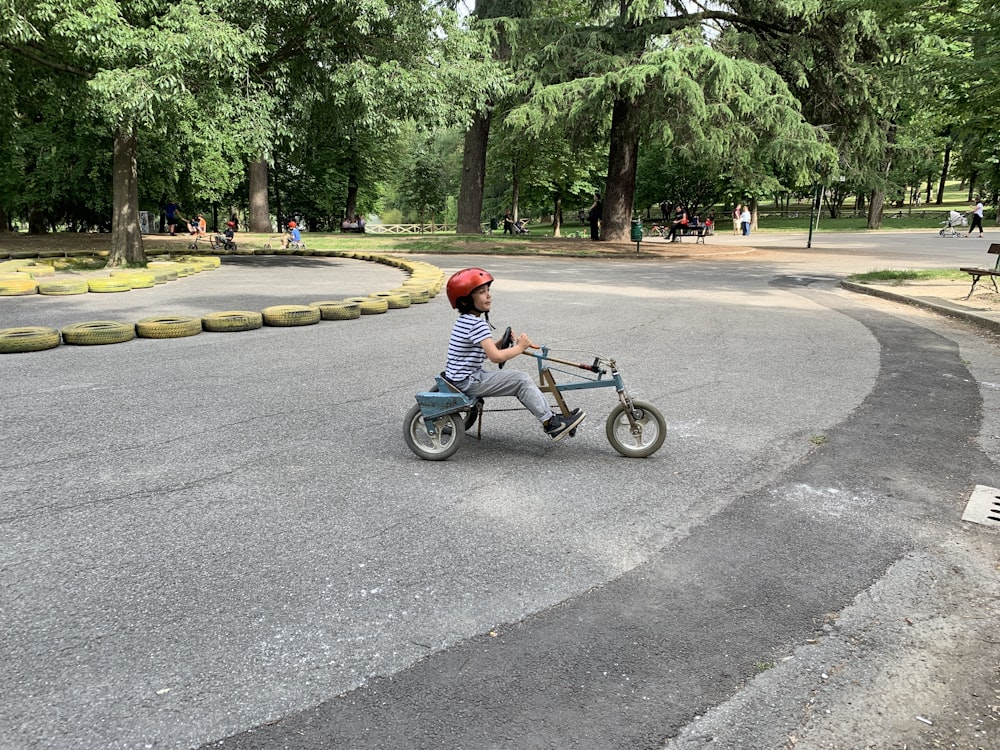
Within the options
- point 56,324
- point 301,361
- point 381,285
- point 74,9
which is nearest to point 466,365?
point 301,361

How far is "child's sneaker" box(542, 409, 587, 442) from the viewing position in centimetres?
507

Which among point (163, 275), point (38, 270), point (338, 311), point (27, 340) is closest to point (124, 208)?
point (38, 270)

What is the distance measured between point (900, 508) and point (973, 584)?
2.94 ft

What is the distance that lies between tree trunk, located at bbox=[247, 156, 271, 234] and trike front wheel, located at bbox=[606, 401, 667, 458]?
34.0m

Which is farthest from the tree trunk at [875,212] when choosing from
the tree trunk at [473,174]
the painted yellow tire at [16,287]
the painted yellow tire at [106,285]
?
the painted yellow tire at [16,287]

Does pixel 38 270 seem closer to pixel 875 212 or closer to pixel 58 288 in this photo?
pixel 58 288

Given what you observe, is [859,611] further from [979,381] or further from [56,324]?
[56,324]

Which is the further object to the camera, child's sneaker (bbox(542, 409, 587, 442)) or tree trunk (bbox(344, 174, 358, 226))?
tree trunk (bbox(344, 174, 358, 226))

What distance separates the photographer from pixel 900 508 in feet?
14.2

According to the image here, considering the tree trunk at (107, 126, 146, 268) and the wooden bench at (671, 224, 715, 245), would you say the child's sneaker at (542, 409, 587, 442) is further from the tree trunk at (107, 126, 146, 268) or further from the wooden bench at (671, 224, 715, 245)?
the wooden bench at (671, 224, 715, 245)

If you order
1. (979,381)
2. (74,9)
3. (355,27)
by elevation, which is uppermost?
(355,27)

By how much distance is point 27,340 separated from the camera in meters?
8.26

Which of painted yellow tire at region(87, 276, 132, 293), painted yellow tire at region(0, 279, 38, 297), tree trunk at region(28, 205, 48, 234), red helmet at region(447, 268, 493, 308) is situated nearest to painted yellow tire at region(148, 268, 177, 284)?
painted yellow tire at region(87, 276, 132, 293)

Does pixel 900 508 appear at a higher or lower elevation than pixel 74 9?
lower
